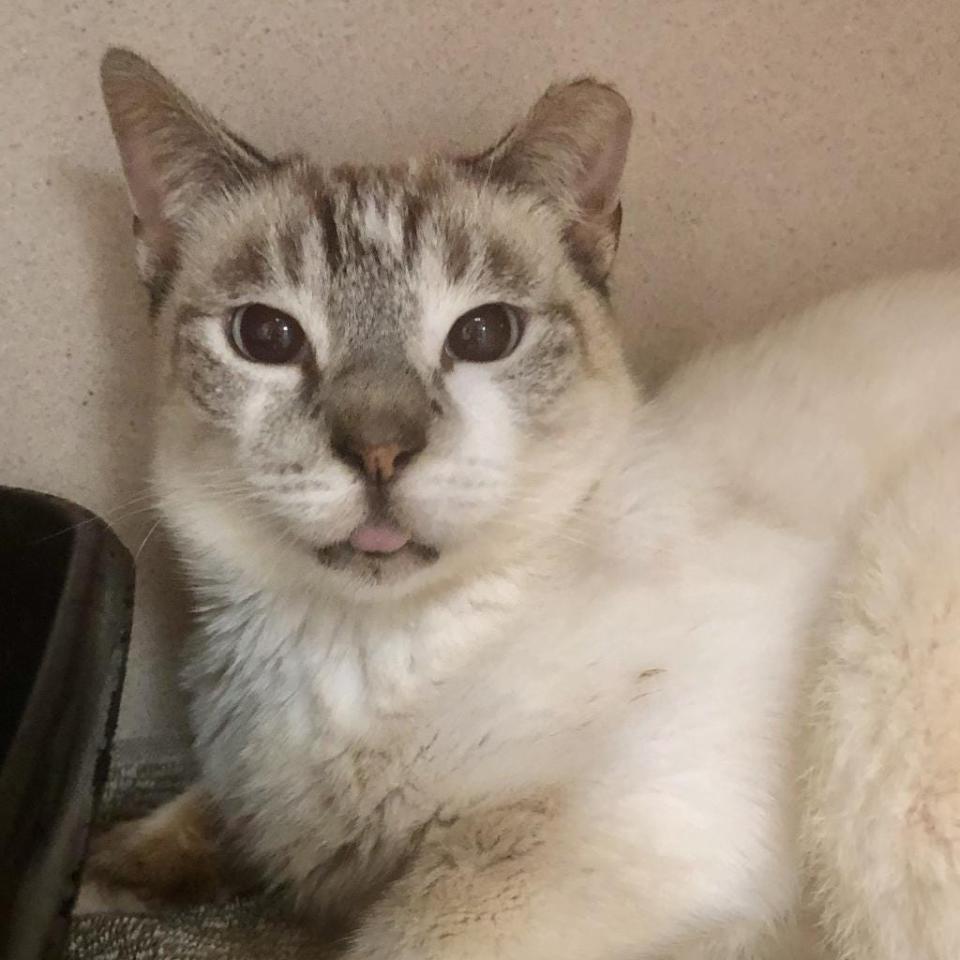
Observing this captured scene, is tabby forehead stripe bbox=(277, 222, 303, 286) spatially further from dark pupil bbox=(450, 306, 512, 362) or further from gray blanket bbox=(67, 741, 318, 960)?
gray blanket bbox=(67, 741, 318, 960)

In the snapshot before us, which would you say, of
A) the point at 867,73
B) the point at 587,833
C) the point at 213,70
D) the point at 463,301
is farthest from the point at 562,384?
the point at 867,73

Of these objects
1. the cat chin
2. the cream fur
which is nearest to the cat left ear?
the cream fur

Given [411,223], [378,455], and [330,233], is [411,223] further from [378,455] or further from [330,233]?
[378,455]

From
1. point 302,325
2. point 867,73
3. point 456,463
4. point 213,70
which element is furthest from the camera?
point 867,73

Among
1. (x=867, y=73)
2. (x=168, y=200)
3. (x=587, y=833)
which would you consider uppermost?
(x=867, y=73)

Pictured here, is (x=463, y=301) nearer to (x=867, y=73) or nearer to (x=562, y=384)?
(x=562, y=384)

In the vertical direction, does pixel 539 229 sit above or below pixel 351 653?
above

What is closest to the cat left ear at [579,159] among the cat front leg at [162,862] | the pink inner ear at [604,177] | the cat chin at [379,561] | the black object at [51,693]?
the pink inner ear at [604,177]

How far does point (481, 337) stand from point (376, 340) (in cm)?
13

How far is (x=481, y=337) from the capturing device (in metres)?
1.11

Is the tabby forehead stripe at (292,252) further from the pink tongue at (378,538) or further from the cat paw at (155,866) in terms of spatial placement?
the cat paw at (155,866)

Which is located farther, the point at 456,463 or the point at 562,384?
the point at 562,384

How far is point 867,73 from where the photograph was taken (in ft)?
5.17

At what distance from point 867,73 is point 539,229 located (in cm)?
72
